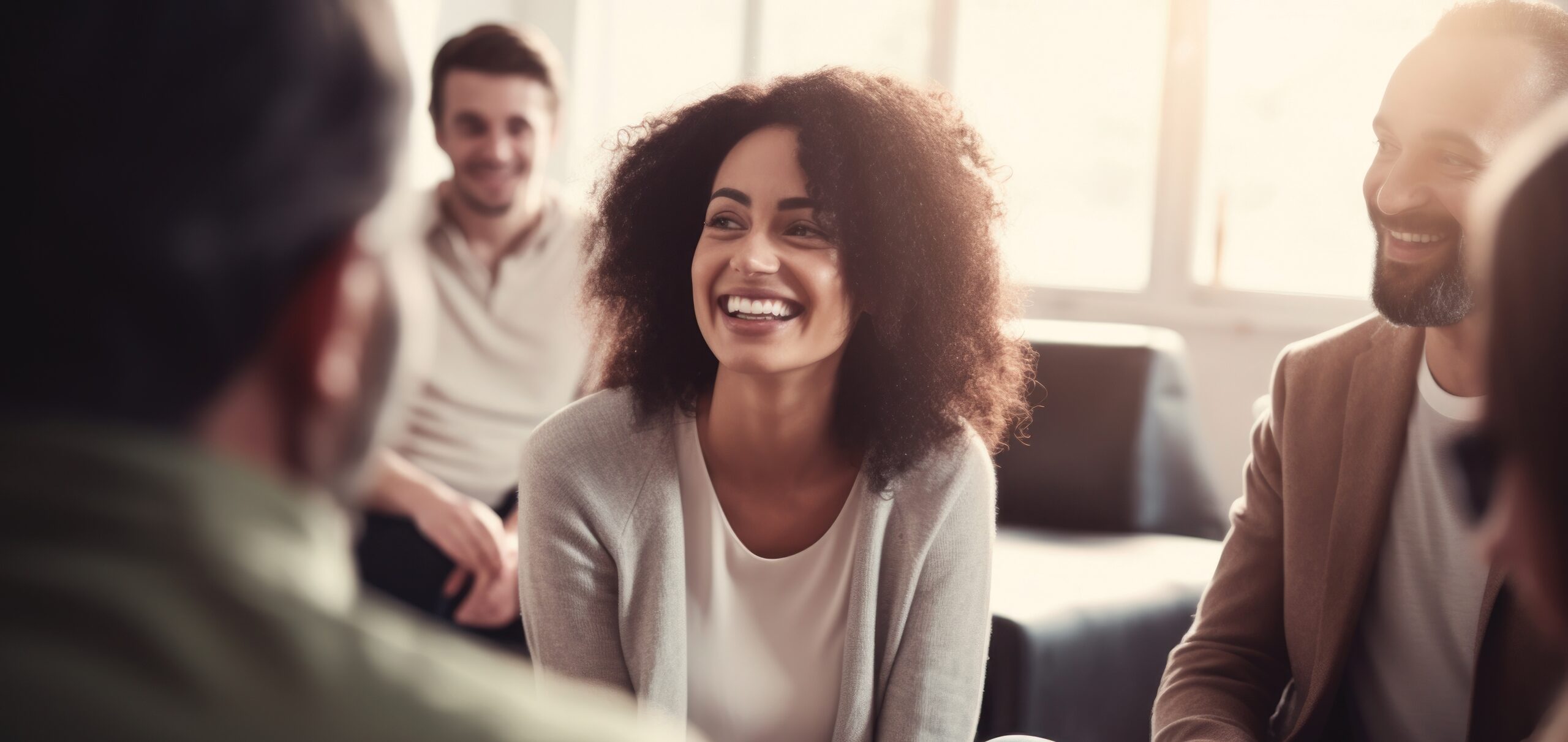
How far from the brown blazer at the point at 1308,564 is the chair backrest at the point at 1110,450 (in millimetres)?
1152

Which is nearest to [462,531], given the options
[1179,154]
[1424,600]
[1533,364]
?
[1424,600]

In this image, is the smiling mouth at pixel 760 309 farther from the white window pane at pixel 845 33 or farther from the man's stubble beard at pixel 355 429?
the white window pane at pixel 845 33

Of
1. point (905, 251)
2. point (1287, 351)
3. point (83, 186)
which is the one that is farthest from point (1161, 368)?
point (83, 186)

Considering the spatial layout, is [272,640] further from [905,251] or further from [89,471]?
[905,251]

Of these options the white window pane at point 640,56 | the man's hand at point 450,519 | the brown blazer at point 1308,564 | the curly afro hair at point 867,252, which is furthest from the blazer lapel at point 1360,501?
the white window pane at point 640,56

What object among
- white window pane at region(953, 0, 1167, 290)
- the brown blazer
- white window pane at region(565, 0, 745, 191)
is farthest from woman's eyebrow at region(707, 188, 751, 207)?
white window pane at region(565, 0, 745, 191)

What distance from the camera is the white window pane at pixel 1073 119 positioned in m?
4.50

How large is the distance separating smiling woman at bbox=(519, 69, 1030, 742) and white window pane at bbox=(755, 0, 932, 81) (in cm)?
323

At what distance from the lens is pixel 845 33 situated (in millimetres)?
5008

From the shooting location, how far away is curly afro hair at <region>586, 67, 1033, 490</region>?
1636 mm

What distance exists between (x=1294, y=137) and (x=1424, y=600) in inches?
120

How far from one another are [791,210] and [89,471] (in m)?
1.19

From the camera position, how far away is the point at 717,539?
1.62m

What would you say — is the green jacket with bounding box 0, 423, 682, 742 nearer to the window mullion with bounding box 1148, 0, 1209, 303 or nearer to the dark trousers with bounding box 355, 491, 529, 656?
the dark trousers with bounding box 355, 491, 529, 656
